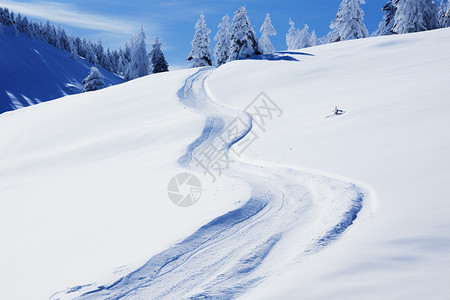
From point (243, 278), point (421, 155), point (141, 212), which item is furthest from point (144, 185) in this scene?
point (421, 155)

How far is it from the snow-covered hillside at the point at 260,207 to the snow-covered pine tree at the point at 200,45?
1134 inches

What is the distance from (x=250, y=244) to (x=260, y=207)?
57.5 inches

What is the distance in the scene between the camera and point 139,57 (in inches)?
2167

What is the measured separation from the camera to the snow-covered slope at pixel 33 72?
67.6m

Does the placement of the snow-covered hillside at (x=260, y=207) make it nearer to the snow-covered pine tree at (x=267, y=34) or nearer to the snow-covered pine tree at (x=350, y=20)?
the snow-covered pine tree at (x=350, y=20)

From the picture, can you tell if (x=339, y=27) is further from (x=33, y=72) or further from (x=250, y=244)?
(x=33, y=72)

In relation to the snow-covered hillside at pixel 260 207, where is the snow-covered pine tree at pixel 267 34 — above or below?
above

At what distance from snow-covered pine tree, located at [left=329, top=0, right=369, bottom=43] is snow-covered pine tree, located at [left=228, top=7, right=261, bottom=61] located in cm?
1232

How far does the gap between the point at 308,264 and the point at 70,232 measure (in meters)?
4.93

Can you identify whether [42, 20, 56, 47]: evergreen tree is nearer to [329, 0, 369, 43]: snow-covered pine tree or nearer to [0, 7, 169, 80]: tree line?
[0, 7, 169, 80]: tree line

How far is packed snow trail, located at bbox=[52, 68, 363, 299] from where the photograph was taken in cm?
412

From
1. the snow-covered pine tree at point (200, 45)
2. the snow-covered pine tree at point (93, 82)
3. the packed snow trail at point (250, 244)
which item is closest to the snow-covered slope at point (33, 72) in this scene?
the snow-covered pine tree at point (93, 82)

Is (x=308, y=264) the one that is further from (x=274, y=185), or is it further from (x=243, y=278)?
(x=274, y=185)

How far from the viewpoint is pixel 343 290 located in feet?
11.0
